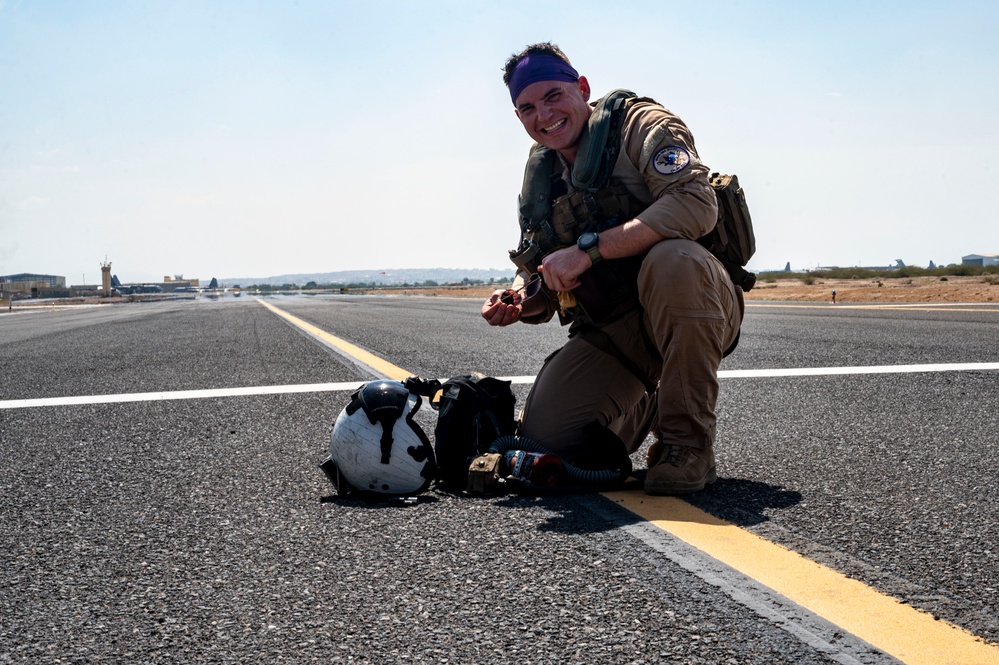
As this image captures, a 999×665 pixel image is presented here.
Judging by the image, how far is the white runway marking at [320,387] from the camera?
223 inches

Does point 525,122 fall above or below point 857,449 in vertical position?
above

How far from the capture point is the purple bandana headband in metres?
3.23

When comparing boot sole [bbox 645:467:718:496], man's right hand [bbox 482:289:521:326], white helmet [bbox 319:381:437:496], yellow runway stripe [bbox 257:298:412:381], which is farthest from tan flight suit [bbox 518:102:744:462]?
yellow runway stripe [bbox 257:298:412:381]

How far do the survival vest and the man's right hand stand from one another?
0.66ft

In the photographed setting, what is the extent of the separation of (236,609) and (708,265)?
1829 mm

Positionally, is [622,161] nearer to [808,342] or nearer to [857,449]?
[857,449]

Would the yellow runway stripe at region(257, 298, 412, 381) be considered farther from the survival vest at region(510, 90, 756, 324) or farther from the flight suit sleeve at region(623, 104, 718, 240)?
the flight suit sleeve at region(623, 104, 718, 240)

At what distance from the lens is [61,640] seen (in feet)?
5.79

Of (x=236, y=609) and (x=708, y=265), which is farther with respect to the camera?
(x=708, y=265)

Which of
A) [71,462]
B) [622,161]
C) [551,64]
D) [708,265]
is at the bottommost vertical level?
[71,462]

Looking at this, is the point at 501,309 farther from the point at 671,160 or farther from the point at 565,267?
the point at 671,160

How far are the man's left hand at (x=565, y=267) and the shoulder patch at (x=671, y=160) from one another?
0.38 metres

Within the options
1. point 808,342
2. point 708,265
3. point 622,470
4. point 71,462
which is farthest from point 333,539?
point 808,342

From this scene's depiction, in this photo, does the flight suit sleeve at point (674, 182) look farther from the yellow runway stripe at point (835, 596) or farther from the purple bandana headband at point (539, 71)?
the yellow runway stripe at point (835, 596)
